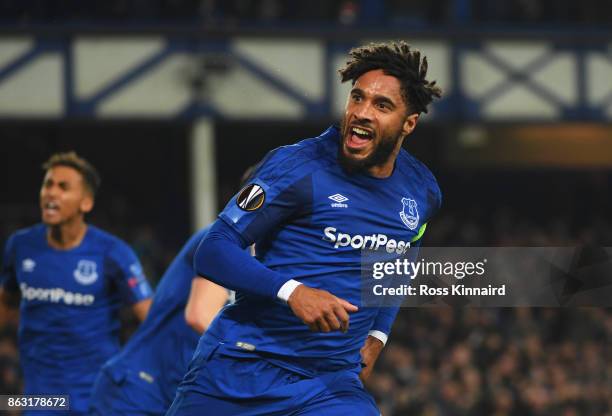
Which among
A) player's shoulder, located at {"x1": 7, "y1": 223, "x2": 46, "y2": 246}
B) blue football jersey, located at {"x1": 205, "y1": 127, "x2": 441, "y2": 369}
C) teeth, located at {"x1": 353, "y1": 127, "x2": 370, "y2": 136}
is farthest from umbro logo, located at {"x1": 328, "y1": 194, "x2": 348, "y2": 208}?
player's shoulder, located at {"x1": 7, "y1": 223, "x2": 46, "y2": 246}

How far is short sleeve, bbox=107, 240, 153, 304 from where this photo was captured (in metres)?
6.80

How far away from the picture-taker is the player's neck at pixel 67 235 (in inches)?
275

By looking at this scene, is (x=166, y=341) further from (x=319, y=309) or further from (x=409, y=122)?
(x=319, y=309)

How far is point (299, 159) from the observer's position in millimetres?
4137

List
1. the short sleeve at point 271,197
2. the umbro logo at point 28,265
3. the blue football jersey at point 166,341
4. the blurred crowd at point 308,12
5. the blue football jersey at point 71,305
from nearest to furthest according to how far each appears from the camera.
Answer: the short sleeve at point 271,197
the blue football jersey at point 166,341
the blue football jersey at point 71,305
the umbro logo at point 28,265
the blurred crowd at point 308,12

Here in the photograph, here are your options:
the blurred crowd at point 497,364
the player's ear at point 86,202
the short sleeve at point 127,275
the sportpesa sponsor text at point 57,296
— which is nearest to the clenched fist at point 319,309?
the short sleeve at point 127,275

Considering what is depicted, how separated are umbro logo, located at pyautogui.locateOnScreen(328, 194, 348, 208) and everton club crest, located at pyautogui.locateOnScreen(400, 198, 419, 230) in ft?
0.86

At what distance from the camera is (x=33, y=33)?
606 inches

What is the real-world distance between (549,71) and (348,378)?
12.7 m

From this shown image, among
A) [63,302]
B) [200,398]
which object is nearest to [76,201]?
[63,302]

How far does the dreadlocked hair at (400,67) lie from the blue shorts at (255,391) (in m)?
1.05

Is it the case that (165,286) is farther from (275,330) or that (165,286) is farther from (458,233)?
(458,233)

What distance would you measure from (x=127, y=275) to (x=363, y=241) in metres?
2.88

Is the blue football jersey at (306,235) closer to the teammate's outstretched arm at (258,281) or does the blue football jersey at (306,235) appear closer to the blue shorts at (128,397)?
the teammate's outstretched arm at (258,281)
